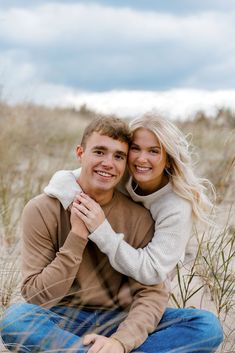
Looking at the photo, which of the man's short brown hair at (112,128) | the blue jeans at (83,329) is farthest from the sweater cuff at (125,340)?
the man's short brown hair at (112,128)

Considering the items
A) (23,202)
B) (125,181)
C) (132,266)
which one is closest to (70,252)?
(132,266)

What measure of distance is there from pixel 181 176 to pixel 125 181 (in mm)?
304

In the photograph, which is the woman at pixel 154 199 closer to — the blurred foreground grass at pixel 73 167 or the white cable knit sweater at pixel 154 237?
the white cable knit sweater at pixel 154 237

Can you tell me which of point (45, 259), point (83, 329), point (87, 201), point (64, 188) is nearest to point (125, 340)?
point (83, 329)

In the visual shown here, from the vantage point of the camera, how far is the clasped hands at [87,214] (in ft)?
9.58

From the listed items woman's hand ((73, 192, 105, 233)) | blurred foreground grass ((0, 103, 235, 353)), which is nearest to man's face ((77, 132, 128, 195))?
woman's hand ((73, 192, 105, 233))

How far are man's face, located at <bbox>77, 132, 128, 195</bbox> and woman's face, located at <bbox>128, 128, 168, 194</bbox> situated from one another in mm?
57

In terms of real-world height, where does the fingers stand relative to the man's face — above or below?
below

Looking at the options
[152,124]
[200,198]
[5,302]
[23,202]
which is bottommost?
[5,302]

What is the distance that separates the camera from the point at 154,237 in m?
3.07

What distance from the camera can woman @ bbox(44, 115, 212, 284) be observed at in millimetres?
2953

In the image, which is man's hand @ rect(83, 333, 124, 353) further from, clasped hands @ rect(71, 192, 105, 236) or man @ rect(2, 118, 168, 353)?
clasped hands @ rect(71, 192, 105, 236)

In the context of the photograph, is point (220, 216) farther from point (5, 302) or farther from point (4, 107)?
point (4, 107)

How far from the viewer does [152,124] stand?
124 inches
